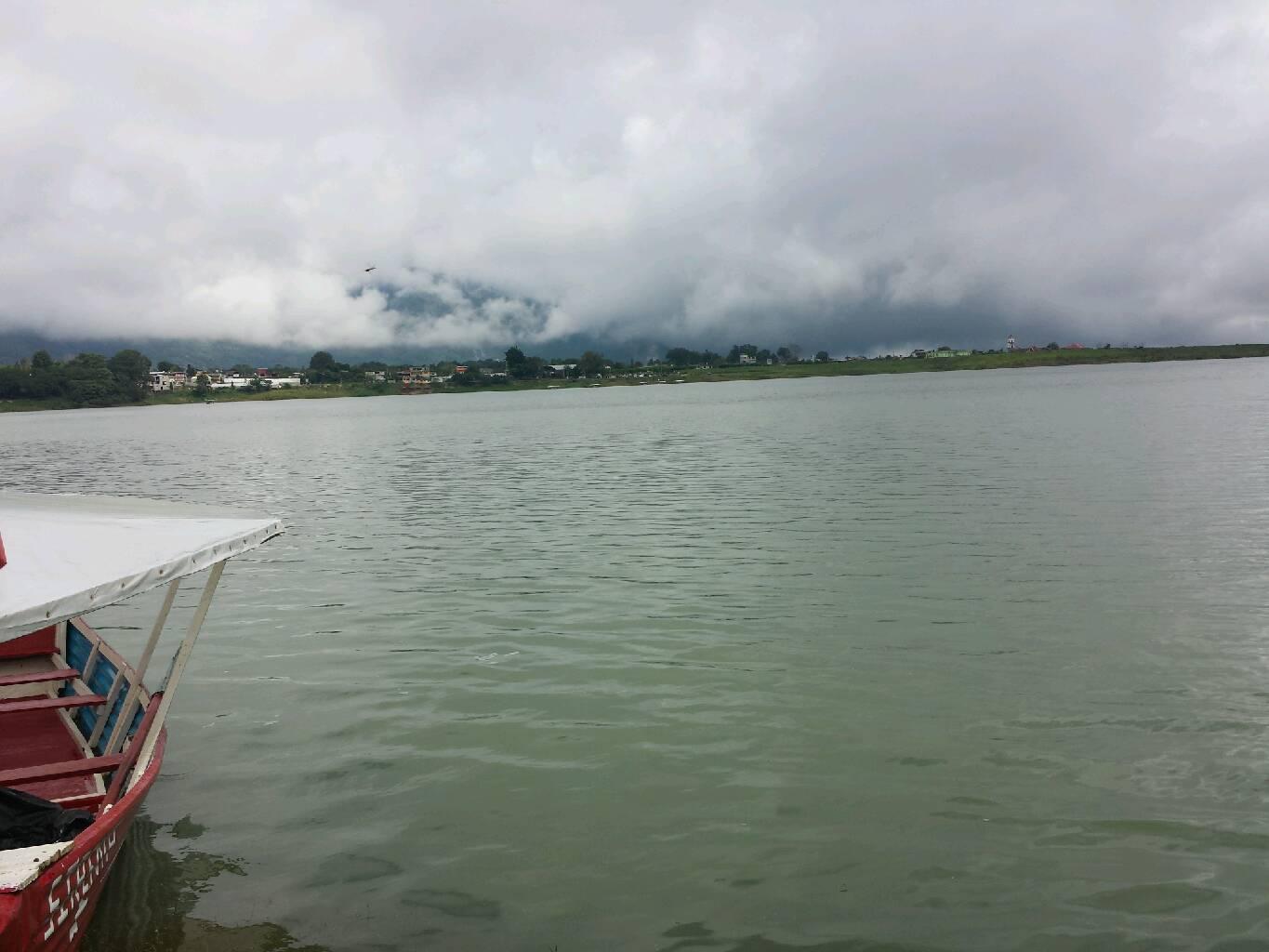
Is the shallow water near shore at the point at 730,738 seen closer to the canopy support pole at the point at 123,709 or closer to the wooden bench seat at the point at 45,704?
the canopy support pole at the point at 123,709

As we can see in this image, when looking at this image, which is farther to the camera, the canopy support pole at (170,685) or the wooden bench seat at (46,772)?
the canopy support pole at (170,685)

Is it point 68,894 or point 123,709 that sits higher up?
point 123,709

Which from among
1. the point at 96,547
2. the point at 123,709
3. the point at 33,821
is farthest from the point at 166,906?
the point at 96,547

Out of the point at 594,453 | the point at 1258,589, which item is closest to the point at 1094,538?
the point at 1258,589

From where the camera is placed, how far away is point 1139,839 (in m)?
9.88

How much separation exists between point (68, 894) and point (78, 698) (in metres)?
4.87

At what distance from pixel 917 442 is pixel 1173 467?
19.4 meters

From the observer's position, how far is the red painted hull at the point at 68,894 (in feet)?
22.8

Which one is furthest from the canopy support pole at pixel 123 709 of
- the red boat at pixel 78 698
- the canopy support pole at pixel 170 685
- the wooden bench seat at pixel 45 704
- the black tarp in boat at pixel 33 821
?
the black tarp in boat at pixel 33 821

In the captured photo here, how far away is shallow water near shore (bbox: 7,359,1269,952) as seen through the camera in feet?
30.0

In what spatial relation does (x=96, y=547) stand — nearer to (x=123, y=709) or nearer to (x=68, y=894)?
(x=123, y=709)

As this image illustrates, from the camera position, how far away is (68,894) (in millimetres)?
7746

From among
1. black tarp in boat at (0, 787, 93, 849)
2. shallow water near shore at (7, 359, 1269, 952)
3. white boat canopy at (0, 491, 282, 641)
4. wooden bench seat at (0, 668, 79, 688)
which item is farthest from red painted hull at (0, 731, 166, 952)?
wooden bench seat at (0, 668, 79, 688)

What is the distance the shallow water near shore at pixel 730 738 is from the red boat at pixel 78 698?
1203 mm
